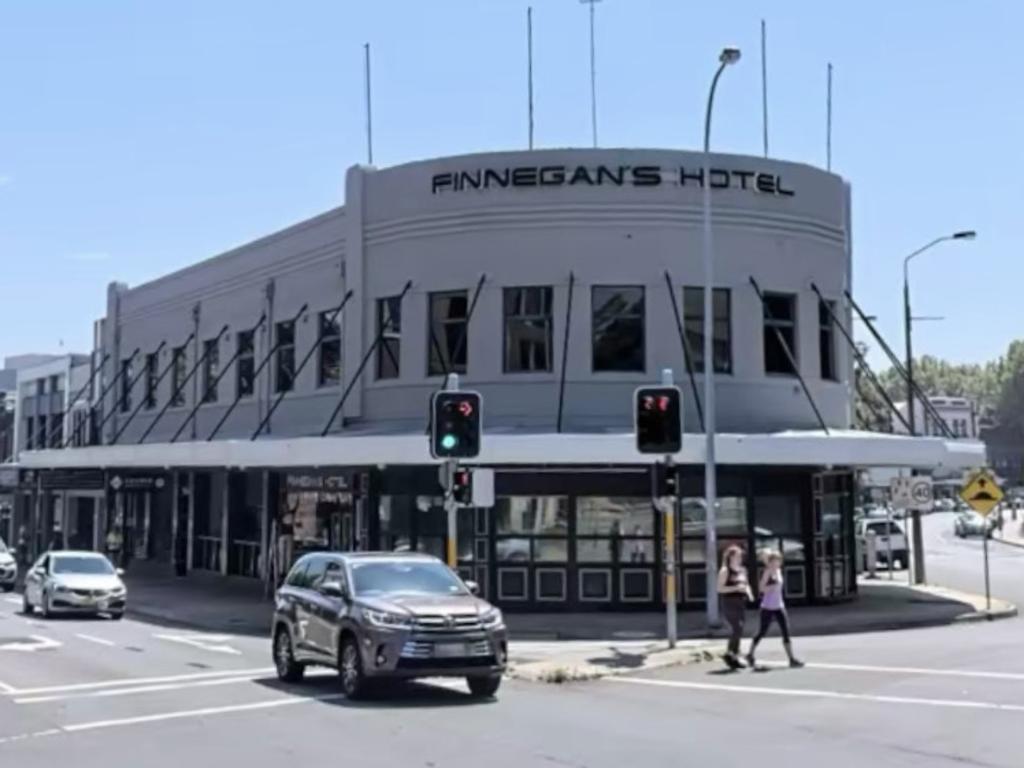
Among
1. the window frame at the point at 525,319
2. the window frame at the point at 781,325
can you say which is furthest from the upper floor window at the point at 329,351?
the window frame at the point at 781,325

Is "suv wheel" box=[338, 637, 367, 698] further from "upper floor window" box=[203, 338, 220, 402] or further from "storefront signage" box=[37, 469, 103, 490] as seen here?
"storefront signage" box=[37, 469, 103, 490]

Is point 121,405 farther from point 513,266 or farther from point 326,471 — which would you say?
point 513,266

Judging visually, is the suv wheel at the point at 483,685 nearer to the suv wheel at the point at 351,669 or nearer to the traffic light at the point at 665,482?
the suv wheel at the point at 351,669

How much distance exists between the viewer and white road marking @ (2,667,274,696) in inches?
634

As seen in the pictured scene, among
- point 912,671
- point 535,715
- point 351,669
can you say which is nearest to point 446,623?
point 351,669

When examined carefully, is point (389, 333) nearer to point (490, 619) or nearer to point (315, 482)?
point (315, 482)

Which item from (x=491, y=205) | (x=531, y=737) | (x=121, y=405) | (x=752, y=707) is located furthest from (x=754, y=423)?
(x=121, y=405)

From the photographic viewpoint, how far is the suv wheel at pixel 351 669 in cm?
1497

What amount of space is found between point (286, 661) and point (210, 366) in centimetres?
2434

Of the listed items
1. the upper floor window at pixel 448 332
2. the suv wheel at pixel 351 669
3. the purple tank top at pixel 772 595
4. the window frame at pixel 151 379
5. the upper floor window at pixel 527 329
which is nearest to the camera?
the suv wheel at pixel 351 669

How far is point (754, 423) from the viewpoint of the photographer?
2841 centimetres

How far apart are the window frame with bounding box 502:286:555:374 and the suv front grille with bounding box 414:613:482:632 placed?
13.6 meters

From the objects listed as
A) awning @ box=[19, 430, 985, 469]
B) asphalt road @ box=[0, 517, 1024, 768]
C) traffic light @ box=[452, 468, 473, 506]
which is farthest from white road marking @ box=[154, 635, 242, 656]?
awning @ box=[19, 430, 985, 469]

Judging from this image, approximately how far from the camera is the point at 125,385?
4647cm
